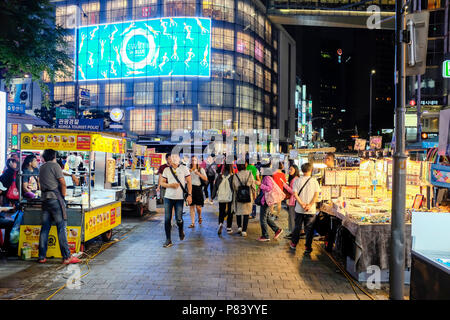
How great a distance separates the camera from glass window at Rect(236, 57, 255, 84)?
52.1 m

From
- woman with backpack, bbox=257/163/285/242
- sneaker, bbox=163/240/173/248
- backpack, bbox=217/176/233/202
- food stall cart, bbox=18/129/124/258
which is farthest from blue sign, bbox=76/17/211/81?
A: sneaker, bbox=163/240/173/248

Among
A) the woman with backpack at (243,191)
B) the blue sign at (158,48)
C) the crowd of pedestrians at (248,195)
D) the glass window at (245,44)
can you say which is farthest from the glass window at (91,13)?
the woman with backpack at (243,191)

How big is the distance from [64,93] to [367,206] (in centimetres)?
5452

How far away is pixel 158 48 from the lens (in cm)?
4875

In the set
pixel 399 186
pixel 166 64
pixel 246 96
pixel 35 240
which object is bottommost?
pixel 35 240

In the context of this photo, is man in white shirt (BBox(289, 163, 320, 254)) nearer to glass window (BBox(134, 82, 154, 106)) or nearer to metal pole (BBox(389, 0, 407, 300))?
metal pole (BBox(389, 0, 407, 300))

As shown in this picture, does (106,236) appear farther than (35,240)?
Yes

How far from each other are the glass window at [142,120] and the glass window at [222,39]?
1407 centimetres

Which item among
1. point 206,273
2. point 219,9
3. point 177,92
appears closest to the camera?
point 206,273

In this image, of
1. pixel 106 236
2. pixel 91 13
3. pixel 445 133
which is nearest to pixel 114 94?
pixel 91 13

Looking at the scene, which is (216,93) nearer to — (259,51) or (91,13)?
(259,51)

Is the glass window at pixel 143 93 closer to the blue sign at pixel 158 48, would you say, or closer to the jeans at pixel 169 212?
the blue sign at pixel 158 48

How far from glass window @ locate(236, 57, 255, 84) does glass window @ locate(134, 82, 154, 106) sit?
545 inches

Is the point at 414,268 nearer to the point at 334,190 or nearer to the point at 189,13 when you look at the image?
the point at 334,190
